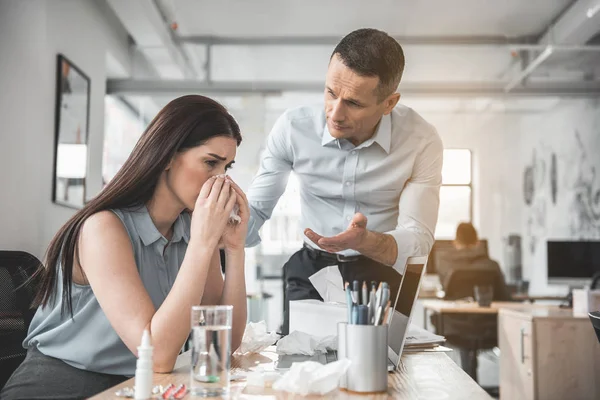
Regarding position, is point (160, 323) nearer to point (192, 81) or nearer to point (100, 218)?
point (100, 218)

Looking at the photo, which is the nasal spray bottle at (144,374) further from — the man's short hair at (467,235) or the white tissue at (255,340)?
the man's short hair at (467,235)

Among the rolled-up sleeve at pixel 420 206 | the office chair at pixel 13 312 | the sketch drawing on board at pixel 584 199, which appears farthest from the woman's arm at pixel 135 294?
the sketch drawing on board at pixel 584 199

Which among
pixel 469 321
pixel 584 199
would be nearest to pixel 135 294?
pixel 469 321

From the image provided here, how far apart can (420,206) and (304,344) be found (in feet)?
2.31

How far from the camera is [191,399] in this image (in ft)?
3.13

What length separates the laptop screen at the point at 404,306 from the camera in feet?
4.20

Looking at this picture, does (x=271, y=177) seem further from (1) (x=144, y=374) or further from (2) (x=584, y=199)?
(2) (x=584, y=199)

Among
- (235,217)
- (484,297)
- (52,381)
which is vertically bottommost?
(484,297)

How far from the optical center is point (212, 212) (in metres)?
1.36

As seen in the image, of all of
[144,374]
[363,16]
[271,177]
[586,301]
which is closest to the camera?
[144,374]

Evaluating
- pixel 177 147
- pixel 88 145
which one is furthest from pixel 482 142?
pixel 177 147

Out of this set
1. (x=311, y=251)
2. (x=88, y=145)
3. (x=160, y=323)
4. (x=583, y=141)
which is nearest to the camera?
(x=160, y=323)

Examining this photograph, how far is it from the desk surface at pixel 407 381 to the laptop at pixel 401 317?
0.03 meters

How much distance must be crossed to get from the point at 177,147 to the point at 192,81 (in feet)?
15.2
